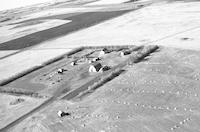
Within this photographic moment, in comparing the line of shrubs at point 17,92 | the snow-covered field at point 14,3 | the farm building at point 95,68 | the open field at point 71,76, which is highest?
the farm building at point 95,68

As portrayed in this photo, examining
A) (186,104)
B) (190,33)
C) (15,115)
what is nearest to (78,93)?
(15,115)

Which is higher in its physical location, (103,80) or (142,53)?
(142,53)

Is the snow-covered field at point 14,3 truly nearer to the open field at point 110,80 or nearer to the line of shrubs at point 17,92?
the open field at point 110,80

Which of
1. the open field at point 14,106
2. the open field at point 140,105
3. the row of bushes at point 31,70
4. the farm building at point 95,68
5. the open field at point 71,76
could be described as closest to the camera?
the open field at point 140,105

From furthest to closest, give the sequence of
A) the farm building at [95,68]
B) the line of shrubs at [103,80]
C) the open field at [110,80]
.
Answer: the farm building at [95,68], the line of shrubs at [103,80], the open field at [110,80]

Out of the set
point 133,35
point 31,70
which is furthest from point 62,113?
point 133,35

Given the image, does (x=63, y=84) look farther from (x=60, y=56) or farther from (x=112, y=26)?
(x=112, y=26)

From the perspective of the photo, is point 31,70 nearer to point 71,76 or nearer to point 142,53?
point 71,76

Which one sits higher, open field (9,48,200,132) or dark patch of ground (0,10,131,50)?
open field (9,48,200,132)

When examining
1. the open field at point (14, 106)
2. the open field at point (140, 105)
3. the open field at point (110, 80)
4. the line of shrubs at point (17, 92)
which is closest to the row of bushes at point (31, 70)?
the open field at point (110, 80)

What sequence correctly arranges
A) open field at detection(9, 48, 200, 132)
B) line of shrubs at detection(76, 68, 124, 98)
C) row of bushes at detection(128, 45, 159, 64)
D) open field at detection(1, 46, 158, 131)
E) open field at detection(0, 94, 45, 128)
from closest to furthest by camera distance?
open field at detection(9, 48, 200, 132), open field at detection(0, 94, 45, 128), line of shrubs at detection(76, 68, 124, 98), open field at detection(1, 46, 158, 131), row of bushes at detection(128, 45, 159, 64)

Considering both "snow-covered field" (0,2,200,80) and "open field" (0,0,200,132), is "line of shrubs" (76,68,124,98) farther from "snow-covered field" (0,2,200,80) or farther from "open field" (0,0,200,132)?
"snow-covered field" (0,2,200,80)

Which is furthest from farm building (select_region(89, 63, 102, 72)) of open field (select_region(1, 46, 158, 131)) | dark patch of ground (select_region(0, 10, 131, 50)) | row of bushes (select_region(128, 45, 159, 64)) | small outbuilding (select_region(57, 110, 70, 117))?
dark patch of ground (select_region(0, 10, 131, 50))
